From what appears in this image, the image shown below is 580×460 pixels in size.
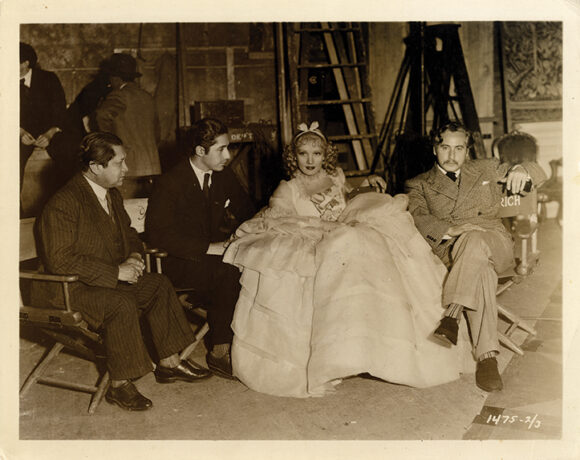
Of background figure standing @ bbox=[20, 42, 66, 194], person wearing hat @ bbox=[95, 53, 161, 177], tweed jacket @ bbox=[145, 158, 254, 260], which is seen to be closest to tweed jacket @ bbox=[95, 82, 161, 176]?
person wearing hat @ bbox=[95, 53, 161, 177]

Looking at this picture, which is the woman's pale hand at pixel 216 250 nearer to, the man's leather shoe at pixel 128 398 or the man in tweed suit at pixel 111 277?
the man in tweed suit at pixel 111 277

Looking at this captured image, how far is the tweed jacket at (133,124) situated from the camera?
5.34 metres

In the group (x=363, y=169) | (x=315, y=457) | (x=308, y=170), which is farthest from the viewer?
(x=363, y=169)

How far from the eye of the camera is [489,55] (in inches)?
265

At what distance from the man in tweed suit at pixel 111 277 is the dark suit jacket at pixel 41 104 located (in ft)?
4.62

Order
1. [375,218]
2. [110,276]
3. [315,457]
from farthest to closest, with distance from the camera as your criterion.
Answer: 1. [375,218]
2. [110,276]
3. [315,457]

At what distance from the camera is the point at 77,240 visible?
329 cm

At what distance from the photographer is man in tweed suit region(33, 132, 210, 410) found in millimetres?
3215

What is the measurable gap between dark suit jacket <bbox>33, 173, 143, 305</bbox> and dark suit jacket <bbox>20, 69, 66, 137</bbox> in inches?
57.1

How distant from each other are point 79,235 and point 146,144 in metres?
2.34

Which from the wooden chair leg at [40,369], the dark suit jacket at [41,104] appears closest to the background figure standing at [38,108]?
the dark suit jacket at [41,104]

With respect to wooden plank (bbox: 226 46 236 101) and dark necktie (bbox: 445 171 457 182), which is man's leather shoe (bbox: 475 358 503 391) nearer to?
dark necktie (bbox: 445 171 457 182)

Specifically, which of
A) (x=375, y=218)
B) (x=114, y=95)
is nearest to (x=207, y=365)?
(x=375, y=218)
